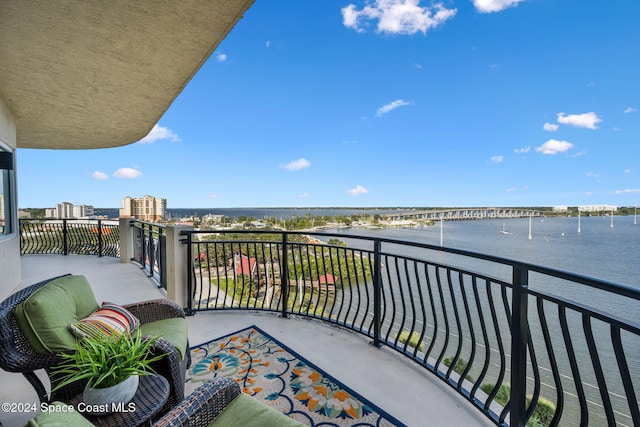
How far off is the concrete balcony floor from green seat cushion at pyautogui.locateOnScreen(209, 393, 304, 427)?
1045 mm

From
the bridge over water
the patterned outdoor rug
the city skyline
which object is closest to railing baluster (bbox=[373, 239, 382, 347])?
the patterned outdoor rug

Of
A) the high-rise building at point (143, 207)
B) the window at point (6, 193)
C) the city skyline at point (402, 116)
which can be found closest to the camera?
the window at point (6, 193)

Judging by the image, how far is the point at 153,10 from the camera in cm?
223

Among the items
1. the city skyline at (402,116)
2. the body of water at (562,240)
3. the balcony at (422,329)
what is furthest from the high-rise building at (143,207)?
the body of water at (562,240)

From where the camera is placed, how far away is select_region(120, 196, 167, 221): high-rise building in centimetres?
1283

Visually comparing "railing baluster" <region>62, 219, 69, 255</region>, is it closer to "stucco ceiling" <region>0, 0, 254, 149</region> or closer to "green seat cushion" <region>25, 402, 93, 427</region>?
"stucco ceiling" <region>0, 0, 254, 149</region>

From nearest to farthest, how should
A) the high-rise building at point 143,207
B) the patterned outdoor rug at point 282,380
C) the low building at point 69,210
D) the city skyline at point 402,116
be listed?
the patterned outdoor rug at point 282,380 < the low building at point 69,210 < the high-rise building at point 143,207 < the city skyline at point 402,116

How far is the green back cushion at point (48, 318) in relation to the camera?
1.46m

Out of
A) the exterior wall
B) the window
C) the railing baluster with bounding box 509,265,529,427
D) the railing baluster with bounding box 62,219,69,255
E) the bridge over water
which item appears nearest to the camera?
the railing baluster with bounding box 509,265,529,427

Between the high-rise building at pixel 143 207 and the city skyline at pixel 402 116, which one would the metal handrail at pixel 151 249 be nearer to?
the city skyline at pixel 402 116

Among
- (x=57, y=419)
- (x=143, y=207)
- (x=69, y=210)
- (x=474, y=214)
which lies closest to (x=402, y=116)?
(x=474, y=214)

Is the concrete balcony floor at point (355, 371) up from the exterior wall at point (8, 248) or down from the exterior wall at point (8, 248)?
down

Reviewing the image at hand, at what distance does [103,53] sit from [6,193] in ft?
12.3

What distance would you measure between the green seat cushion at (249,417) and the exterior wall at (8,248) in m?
5.10
